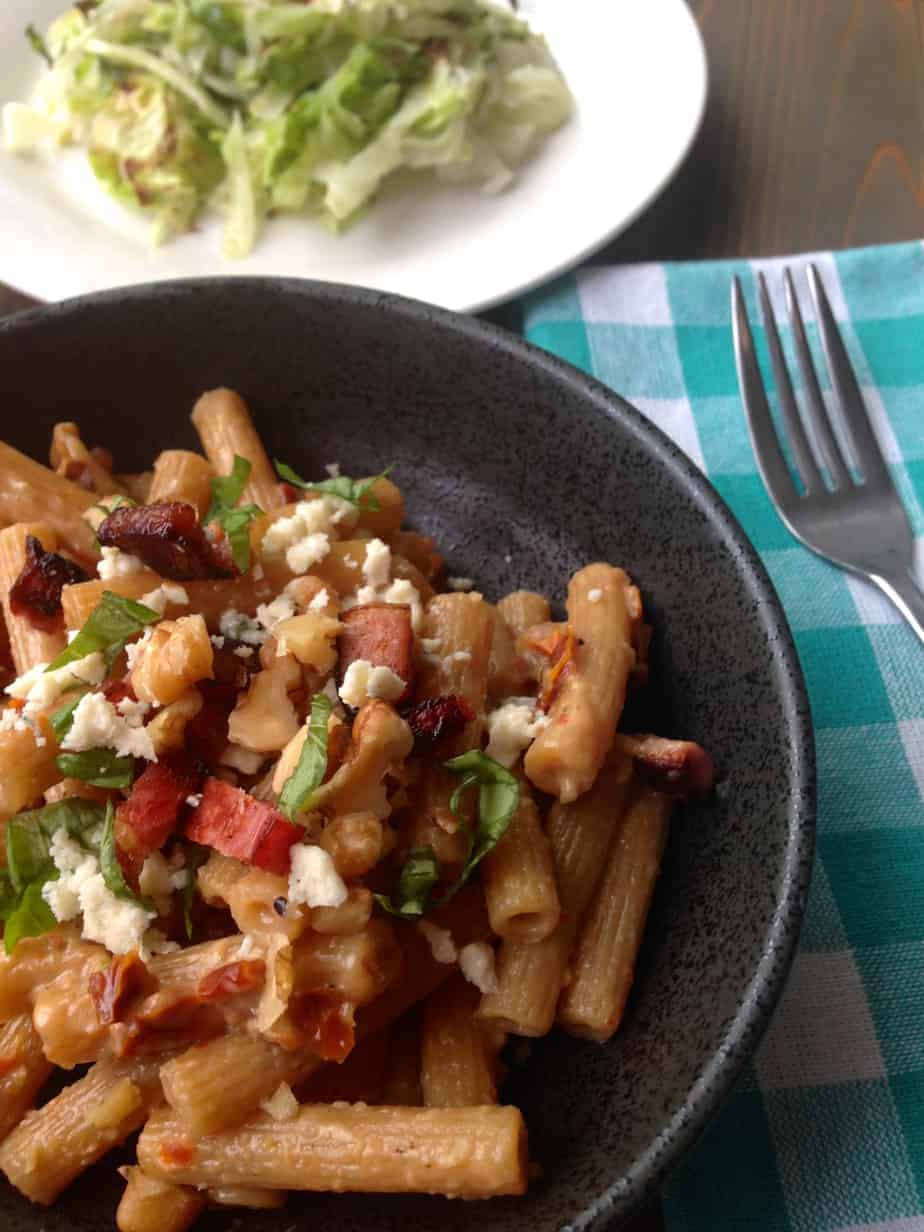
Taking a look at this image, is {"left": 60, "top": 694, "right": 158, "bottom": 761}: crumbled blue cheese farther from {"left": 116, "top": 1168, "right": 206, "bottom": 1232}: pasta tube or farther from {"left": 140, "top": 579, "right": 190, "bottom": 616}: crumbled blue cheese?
{"left": 116, "top": 1168, "right": 206, "bottom": 1232}: pasta tube

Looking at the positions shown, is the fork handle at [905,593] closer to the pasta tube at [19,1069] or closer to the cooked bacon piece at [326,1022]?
the cooked bacon piece at [326,1022]

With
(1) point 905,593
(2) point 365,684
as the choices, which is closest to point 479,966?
(2) point 365,684

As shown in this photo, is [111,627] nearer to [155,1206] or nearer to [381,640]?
[381,640]

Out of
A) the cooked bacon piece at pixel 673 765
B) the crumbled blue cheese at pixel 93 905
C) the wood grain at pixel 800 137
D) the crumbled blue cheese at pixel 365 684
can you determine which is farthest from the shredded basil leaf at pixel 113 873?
the wood grain at pixel 800 137

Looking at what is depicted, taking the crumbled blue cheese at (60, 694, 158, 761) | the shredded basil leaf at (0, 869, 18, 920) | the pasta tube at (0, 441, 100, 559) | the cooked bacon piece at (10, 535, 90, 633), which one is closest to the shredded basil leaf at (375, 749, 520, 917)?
the crumbled blue cheese at (60, 694, 158, 761)

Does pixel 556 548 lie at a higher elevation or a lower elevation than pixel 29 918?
lower

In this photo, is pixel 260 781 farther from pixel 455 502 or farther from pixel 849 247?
pixel 849 247
